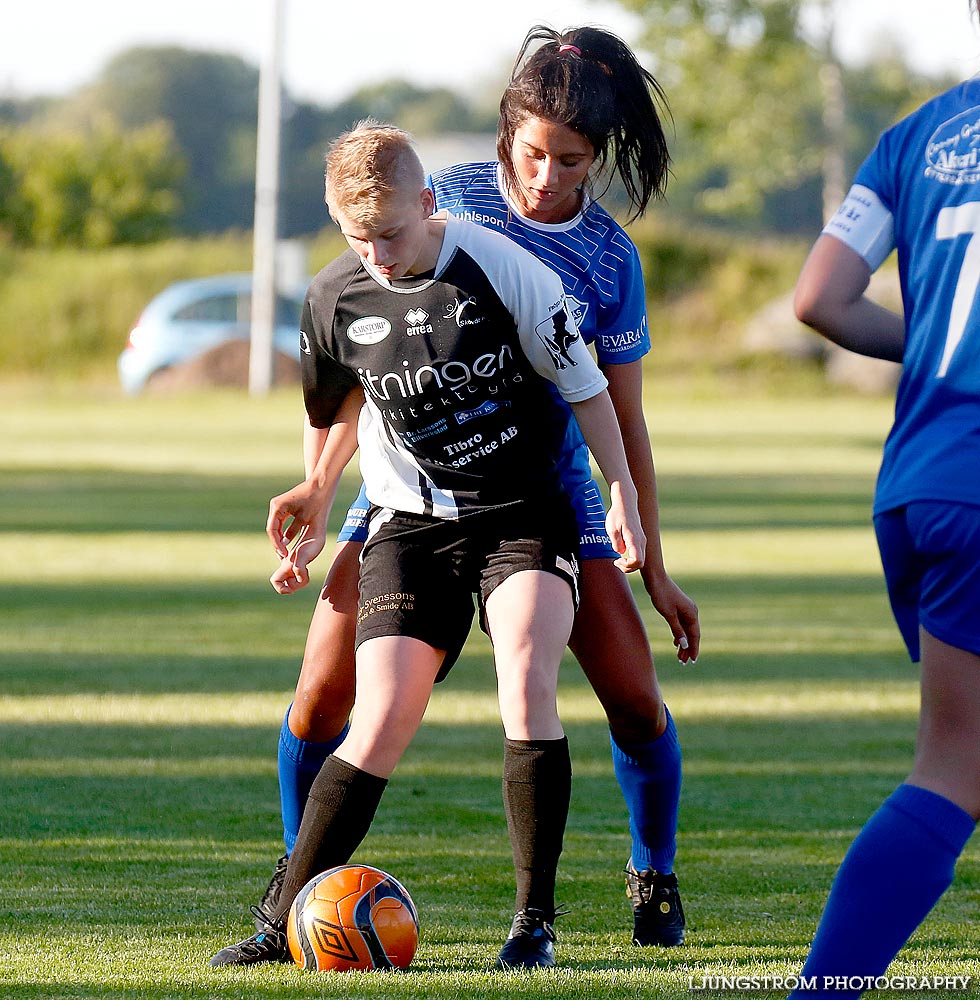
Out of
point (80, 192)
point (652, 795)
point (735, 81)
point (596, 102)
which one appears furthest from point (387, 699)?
point (80, 192)

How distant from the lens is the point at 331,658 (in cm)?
430

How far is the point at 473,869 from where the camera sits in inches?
203

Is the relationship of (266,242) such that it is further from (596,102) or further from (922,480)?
(922,480)

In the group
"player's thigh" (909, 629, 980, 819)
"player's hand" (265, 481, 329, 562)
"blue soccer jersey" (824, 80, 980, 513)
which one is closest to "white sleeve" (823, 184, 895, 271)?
"blue soccer jersey" (824, 80, 980, 513)

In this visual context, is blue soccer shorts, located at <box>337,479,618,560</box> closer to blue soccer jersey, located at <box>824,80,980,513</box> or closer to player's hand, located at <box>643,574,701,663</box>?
player's hand, located at <box>643,574,701,663</box>

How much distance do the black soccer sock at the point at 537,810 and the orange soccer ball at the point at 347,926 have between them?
294 mm

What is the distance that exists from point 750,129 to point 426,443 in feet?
→ 149

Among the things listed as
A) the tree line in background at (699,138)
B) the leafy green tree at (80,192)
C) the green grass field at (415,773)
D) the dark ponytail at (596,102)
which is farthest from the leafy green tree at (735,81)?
the dark ponytail at (596,102)

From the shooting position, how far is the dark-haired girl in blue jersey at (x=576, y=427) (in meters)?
4.27

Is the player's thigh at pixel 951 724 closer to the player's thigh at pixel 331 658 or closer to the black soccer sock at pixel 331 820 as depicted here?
the black soccer sock at pixel 331 820

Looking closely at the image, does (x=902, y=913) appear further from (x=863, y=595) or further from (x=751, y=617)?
(x=863, y=595)

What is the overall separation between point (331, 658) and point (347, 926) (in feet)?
2.13

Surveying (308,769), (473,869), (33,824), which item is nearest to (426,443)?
(308,769)

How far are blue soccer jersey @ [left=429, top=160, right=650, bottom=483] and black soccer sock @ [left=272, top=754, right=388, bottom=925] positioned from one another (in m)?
0.93
